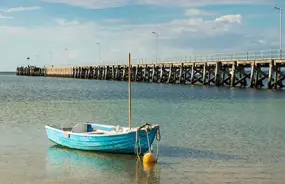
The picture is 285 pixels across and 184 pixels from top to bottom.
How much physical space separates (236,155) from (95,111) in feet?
58.4

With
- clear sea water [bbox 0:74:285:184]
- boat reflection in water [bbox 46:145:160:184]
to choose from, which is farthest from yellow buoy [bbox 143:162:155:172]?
clear sea water [bbox 0:74:285:184]

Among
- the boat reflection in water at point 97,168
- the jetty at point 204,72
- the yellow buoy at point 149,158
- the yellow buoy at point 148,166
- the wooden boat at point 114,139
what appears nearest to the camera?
the boat reflection in water at point 97,168

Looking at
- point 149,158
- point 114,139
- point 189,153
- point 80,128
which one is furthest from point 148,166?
point 80,128

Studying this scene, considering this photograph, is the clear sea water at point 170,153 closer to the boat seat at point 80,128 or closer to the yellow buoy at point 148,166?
the yellow buoy at point 148,166

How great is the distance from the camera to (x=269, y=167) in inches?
647

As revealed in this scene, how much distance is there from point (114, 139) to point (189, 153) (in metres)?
2.82

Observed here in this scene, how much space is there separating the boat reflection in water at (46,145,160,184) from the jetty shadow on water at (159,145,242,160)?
5.15ft

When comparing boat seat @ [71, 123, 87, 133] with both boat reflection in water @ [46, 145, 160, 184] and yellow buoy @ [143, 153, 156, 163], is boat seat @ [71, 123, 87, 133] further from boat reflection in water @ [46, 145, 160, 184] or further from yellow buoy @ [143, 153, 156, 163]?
yellow buoy @ [143, 153, 156, 163]

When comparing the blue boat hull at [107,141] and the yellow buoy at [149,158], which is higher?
the blue boat hull at [107,141]

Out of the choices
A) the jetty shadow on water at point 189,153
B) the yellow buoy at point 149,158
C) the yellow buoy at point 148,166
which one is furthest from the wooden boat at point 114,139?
the jetty shadow on water at point 189,153

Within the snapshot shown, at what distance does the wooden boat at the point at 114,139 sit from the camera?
17.7 metres

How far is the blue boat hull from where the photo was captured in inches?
699

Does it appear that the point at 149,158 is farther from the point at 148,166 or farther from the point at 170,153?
the point at 170,153

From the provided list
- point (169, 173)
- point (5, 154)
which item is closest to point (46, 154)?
point (5, 154)
